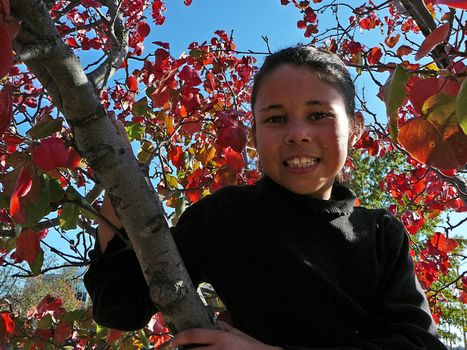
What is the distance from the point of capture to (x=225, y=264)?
1.14 meters

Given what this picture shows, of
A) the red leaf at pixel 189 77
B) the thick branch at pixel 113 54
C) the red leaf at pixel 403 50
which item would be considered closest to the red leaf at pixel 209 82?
the thick branch at pixel 113 54

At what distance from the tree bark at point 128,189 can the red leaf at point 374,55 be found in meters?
2.48

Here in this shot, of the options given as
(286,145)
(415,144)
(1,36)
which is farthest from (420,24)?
(1,36)

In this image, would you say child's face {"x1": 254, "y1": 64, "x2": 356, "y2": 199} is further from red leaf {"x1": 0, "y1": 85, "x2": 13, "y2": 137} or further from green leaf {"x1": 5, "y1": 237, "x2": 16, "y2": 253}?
green leaf {"x1": 5, "y1": 237, "x2": 16, "y2": 253}

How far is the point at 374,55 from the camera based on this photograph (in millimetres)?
2957

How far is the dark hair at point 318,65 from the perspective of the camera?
4.12ft

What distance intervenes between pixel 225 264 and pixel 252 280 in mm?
79

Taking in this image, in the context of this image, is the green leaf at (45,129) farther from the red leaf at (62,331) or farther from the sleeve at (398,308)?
the red leaf at (62,331)

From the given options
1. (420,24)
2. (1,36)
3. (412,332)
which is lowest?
(412,332)

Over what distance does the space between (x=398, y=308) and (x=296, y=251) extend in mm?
262

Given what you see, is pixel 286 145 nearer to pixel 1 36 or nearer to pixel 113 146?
pixel 113 146

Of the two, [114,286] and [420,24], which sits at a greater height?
[420,24]

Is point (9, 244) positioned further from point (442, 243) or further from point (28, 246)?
point (442, 243)

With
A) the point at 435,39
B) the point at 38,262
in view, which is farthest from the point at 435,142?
the point at 38,262
